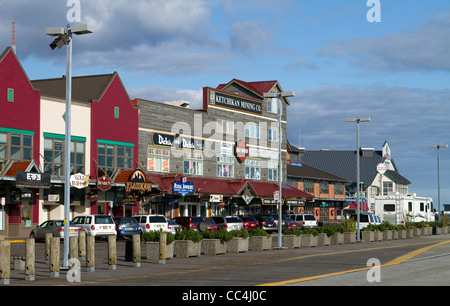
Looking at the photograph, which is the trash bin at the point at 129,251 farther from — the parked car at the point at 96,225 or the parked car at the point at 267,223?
the parked car at the point at 267,223

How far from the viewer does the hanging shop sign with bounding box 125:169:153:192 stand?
5238cm

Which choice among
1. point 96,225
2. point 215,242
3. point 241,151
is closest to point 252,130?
point 241,151

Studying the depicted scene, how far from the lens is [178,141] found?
6206 cm

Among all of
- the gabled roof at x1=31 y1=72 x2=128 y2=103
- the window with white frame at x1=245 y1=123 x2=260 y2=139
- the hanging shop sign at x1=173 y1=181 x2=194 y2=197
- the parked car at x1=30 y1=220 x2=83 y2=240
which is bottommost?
the parked car at x1=30 y1=220 x2=83 y2=240

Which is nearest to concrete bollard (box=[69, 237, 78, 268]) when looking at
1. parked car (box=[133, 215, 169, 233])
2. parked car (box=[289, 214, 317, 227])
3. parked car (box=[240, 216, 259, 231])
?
parked car (box=[133, 215, 169, 233])

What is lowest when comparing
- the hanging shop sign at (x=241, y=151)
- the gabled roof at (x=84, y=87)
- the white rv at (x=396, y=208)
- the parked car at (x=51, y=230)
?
the parked car at (x=51, y=230)

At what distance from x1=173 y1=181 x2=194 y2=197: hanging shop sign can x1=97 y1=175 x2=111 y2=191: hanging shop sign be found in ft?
23.3

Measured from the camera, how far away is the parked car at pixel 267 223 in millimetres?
56647

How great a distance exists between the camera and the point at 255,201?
71688mm

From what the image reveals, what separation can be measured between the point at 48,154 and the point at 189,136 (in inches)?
659

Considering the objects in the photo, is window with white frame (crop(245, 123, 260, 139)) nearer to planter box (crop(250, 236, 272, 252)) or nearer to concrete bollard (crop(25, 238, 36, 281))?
planter box (crop(250, 236, 272, 252))

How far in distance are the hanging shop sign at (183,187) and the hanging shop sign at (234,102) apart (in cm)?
1082

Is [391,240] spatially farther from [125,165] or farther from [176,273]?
[176,273]

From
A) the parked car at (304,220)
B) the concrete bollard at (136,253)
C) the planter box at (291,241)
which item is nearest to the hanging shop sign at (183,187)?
the parked car at (304,220)
